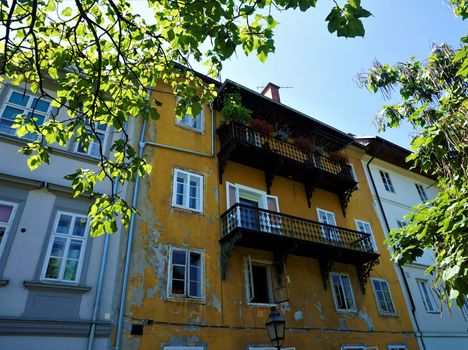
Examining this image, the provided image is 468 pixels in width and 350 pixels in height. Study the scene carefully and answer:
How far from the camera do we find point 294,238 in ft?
38.2

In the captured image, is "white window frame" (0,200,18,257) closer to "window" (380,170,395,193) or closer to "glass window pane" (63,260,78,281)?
"glass window pane" (63,260,78,281)

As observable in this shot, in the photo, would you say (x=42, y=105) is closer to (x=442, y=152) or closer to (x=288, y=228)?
(x=288, y=228)

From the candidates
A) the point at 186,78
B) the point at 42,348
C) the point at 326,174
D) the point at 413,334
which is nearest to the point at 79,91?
the point at 186,78

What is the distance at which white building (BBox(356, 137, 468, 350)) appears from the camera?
49.6 ft

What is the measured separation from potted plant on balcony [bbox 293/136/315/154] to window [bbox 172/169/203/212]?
5558 mm

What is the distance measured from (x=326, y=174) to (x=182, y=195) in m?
7.03

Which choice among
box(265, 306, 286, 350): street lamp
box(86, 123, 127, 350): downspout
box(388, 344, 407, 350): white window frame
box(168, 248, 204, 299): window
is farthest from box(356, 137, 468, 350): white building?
box(86, 123, 127, 350): downspout

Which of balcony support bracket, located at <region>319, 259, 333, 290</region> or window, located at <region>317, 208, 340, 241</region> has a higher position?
window, located at <region>317, 208, 340, 241</region>

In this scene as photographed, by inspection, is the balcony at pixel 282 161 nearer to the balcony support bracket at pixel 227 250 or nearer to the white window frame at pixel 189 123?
the white window frame at pixel 189 123

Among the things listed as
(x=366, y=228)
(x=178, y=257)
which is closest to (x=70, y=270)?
(x=178, y=257)

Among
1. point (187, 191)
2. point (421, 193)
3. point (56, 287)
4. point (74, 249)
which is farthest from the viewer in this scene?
point (421, 193)

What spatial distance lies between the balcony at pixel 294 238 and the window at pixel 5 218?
19.8ft

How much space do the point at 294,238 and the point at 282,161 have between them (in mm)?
3488

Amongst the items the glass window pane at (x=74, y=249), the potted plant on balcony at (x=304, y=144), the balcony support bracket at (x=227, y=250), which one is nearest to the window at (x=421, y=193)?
the potted plant on balcony at (x=304, y=144)
